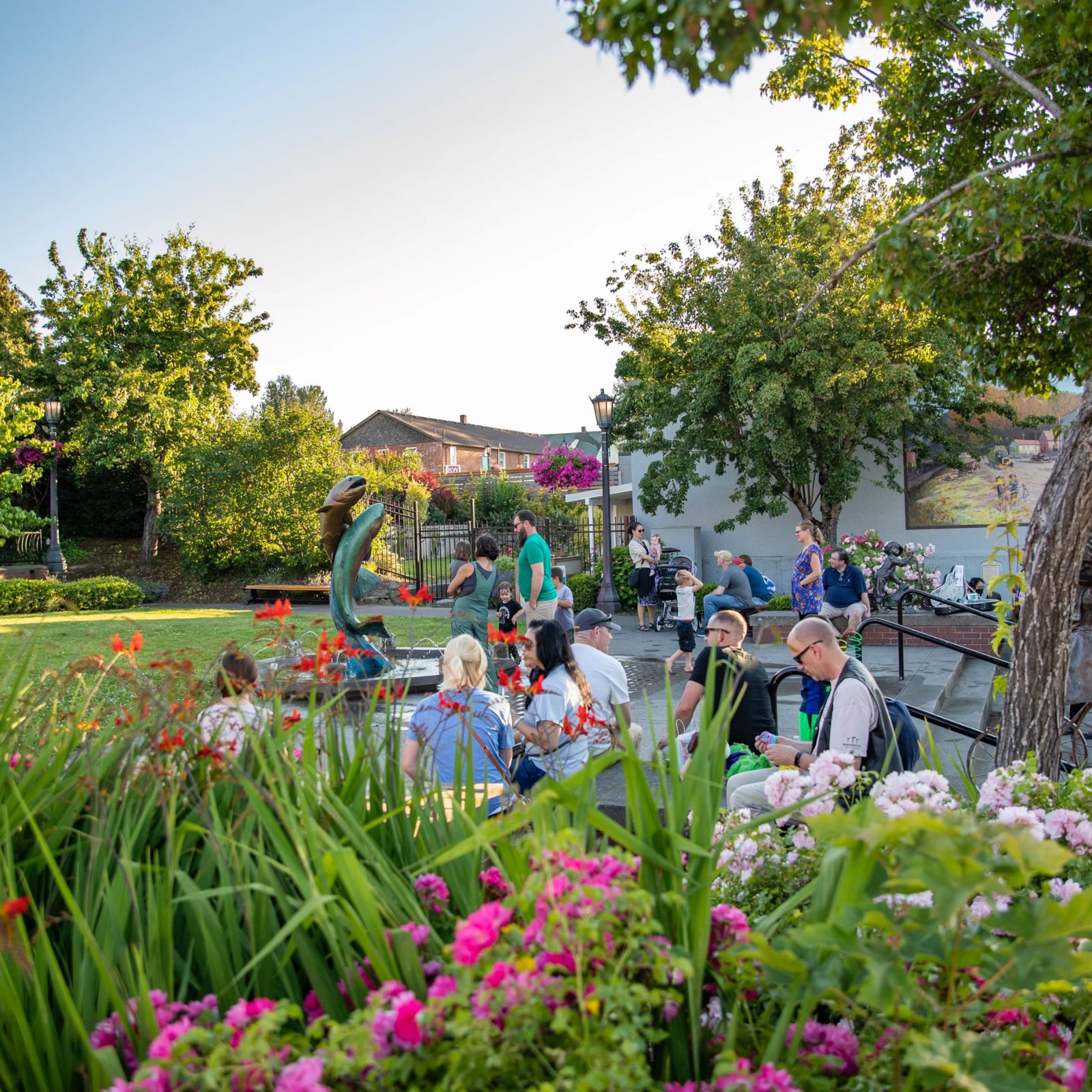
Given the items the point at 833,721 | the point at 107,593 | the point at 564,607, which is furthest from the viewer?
the point at 107,593

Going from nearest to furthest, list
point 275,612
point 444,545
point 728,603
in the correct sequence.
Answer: point 275,612, point 728,603, point 444,545

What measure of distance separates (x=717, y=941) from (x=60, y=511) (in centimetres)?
3467

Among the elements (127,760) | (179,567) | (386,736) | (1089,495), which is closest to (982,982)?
(386,736)

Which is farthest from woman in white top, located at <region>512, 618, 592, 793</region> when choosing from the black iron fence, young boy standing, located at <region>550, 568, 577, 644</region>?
the black iron fence

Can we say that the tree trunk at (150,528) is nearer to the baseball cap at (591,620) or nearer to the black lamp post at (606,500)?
the black lamp post at (606,500)

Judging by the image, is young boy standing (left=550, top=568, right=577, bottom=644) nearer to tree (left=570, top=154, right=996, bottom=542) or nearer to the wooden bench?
tree (left=570, top=154, right=996, bottom=542)

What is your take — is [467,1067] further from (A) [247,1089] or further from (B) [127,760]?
(B) [127,760]

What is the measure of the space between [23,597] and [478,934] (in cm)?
2344

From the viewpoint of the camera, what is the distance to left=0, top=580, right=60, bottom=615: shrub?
21.2 m

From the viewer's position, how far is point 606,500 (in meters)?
18.0

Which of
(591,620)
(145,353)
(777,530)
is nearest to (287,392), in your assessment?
(145,353)

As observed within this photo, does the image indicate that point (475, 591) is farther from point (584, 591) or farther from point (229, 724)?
point (584, 591)

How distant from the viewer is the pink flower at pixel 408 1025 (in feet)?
3.90

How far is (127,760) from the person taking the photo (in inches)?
79.8
